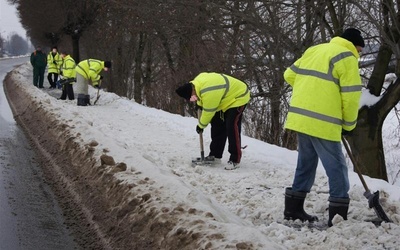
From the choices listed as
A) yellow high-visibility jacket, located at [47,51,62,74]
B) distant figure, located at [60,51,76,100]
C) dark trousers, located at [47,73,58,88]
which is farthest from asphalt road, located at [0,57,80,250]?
dark trousers, located at [47,73,58,88]

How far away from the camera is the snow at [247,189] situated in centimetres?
463

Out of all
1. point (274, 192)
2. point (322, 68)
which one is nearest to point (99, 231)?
point (274, 192)

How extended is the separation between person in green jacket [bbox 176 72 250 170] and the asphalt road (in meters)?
2.45

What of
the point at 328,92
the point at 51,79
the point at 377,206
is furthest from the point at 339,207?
the point at 51,79

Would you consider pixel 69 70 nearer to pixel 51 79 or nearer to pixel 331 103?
pixel 51 79

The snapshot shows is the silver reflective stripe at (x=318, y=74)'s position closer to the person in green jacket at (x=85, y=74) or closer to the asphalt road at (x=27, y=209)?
the asphalt road at (x=27, y=209)

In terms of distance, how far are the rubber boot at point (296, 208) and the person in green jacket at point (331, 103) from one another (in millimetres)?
271

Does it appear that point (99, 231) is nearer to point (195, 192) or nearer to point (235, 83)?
point (195, 192)

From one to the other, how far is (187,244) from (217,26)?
9871mm

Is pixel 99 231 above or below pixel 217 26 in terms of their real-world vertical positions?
below

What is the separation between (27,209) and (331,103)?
137 inches

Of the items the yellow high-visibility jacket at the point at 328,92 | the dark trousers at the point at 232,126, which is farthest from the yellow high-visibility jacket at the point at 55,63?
the yellow high-visibility jacket at the point at 328,92

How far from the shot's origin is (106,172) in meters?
6.64

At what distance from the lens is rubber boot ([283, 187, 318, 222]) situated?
527 centimetres
